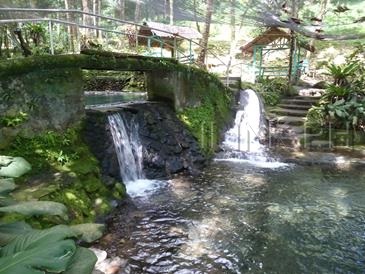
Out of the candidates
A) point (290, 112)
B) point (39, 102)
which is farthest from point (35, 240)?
point (290, 112)

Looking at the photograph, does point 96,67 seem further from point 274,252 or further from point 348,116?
point 348,116

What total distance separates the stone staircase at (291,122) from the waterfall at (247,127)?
40 centimetres

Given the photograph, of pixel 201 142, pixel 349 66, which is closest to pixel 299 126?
pixel 349 66

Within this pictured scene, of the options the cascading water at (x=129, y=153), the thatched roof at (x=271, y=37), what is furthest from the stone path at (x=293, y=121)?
the cascading water at (x=129, y=153)

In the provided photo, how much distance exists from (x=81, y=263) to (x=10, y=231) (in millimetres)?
670

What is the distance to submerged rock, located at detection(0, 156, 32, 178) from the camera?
2.53m

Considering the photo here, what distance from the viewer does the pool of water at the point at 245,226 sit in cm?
442

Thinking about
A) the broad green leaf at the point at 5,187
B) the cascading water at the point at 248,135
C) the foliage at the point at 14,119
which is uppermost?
the foliage at the point at 14,119

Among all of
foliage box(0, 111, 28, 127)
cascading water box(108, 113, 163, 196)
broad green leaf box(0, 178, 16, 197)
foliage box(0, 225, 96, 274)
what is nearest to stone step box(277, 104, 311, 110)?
cascading water box(108, 113, 163, 196)

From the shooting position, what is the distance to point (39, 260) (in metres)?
1.60

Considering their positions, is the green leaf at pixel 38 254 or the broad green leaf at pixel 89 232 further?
the broad green leaf at pixel 89 232

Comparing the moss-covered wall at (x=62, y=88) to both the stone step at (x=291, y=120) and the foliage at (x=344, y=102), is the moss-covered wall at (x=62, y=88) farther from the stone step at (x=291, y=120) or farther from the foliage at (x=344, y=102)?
the foliage at (x=344, y=102)

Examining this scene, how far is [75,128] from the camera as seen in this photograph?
6.51m

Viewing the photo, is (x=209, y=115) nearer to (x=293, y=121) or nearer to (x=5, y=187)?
(x=293, y=121)
